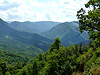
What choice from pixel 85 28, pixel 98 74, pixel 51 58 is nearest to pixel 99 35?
pixel 85 28

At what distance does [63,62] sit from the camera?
43.2 meters

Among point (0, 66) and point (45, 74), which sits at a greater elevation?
point (45, 74)

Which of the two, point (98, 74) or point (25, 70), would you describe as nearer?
point (98, 74)

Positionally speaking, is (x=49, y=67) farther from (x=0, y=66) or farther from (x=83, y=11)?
(x=0, y=66)

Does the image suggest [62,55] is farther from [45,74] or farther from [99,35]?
[99,35]

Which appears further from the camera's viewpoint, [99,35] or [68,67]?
[68,67]

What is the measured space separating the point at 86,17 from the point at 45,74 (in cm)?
2733

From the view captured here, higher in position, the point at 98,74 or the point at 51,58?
the point at 98,74

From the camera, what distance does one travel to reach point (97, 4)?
45.1 ft

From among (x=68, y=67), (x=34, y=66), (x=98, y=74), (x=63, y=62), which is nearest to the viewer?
(x=98, y=74)

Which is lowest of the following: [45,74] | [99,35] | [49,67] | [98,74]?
[45,74]

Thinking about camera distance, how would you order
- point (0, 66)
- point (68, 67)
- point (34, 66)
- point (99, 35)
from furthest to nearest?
point (0, 66) < point (34, 66) < point (68, 67) < point (99, 35)

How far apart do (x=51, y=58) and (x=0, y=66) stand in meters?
32.5

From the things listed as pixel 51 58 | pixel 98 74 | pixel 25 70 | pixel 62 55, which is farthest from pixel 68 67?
pixel 98 74
